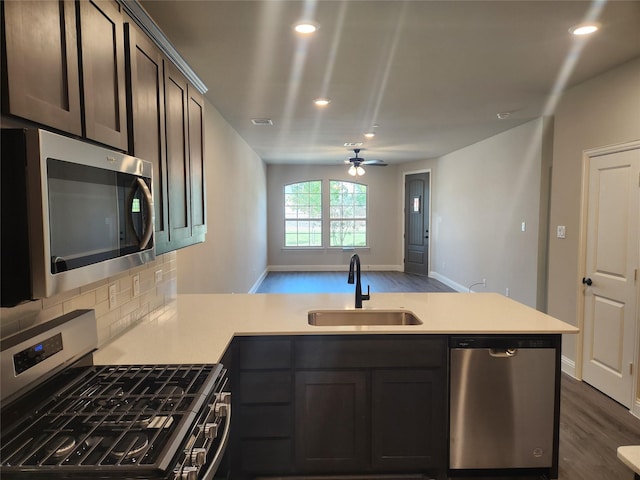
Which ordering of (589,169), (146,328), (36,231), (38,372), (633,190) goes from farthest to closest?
(589,169) → (633,190) → (146,328) → (38,372) → (36,231)

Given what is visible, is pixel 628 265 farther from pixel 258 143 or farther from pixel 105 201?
pixel 258 143

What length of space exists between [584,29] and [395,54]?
1126mm

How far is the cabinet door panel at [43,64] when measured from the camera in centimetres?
95

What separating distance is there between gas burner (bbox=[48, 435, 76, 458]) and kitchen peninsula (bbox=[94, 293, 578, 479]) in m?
0.99

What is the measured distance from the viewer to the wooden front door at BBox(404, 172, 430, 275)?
9.08 m

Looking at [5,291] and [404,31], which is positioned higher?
[404,31]

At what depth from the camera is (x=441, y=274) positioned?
8.41 metres

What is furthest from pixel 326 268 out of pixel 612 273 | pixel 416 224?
pixel 612 273

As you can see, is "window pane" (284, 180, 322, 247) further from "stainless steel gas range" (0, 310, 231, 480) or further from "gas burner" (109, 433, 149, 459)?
"gas burner" (109, 433, 149, 459)

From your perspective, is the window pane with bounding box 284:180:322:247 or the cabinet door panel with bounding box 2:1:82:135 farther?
the window pane with bounding box 284:180:322:247

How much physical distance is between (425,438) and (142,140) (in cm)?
202

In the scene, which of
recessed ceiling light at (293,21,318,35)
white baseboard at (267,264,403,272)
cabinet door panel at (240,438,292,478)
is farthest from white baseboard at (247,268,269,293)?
recessed ceiling light at (293,21,318,35)

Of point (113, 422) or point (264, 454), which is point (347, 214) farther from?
point (113, 422)

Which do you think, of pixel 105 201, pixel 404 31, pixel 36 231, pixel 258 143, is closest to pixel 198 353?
pixel 105 201
